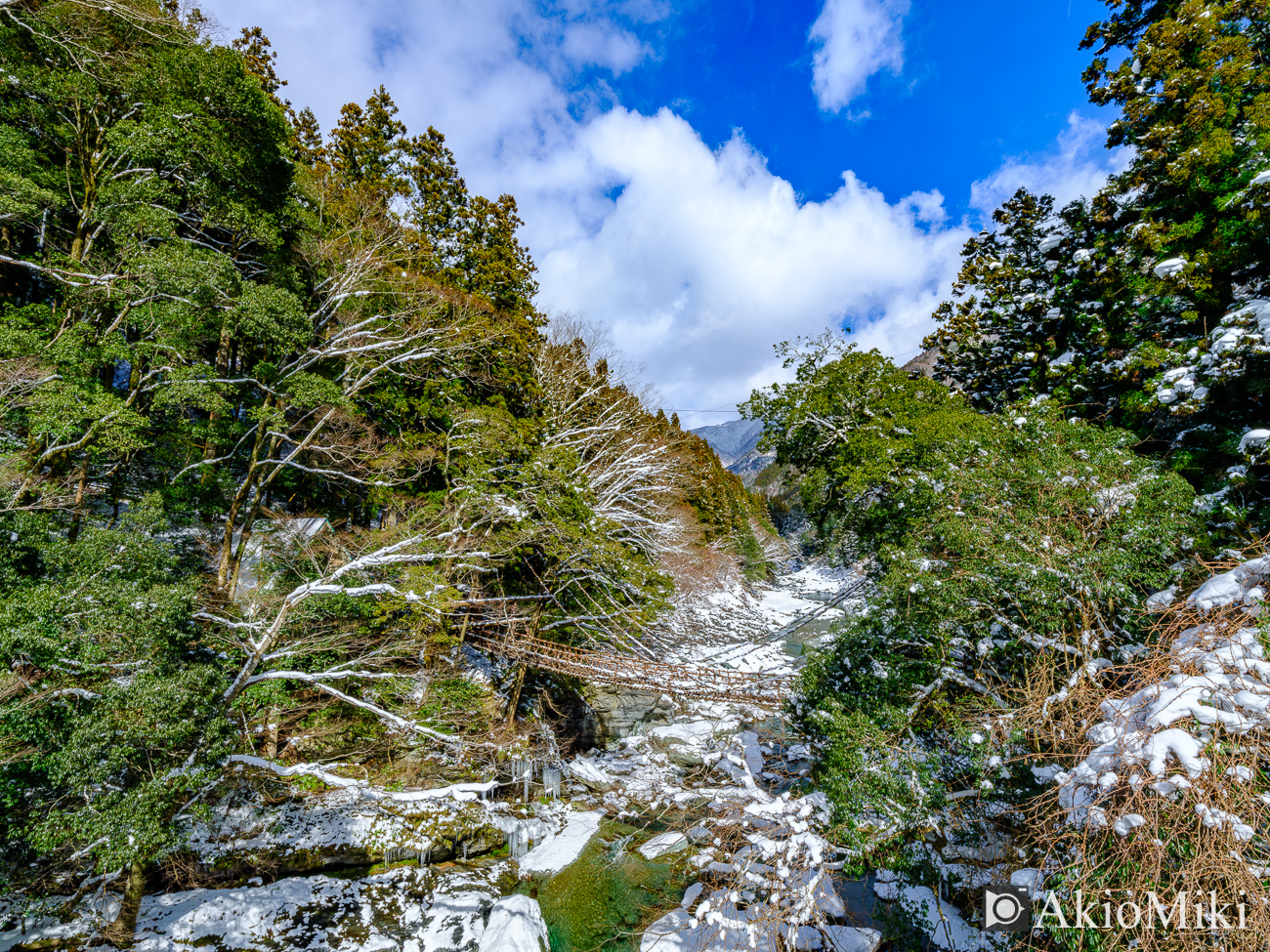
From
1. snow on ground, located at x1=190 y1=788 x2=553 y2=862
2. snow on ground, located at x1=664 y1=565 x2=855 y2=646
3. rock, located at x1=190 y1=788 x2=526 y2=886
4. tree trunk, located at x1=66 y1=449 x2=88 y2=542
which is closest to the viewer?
tree trunk, located at x1=66 y1=449 x2=88 y2=542

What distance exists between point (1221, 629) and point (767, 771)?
6.76 m

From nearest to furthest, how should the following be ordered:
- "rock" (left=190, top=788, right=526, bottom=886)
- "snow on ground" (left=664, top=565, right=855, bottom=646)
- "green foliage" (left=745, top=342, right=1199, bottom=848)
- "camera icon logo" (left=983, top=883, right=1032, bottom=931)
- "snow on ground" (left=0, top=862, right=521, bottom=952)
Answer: "camera icon logo" (left=983, top=883, right=1032, bottom=931) → "green foliage" (left=745, top=342, right=1199, bottom=848) → "snow on ground" (left=0, top=862, right=521, bottom=952) → "rock" (left=190, top=788, right=526, bottom=886) → "snow on ground" (left=664, top=565, right=855, bottom=646)

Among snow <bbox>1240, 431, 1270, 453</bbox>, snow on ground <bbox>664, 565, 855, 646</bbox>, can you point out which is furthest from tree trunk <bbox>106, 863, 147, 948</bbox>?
snow <bbox>1240, 431, 1270, 453</bbox>

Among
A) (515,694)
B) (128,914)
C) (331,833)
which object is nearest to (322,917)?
(331,833)

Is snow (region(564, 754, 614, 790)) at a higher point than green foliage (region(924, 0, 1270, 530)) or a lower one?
lower

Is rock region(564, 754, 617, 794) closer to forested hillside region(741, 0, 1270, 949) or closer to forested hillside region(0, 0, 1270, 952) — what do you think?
forested hillside region(0, 0, 1270, 952)

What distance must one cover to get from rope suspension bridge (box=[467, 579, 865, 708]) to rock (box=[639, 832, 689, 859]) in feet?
7.13

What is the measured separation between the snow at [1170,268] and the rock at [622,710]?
11.1 m

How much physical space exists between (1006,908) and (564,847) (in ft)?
19.1

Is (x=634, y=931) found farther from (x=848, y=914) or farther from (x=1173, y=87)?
(x=1173, y=87)

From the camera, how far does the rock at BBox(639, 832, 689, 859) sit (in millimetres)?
7094

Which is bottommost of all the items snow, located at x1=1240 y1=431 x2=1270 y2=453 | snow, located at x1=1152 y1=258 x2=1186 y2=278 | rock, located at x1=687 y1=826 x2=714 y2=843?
rock, located at x1=687 y1=826 x2=714 y2=843

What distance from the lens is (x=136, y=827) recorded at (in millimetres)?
4031

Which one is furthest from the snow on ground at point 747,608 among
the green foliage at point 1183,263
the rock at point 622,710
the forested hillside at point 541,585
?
the green foliage at point 1183,263
